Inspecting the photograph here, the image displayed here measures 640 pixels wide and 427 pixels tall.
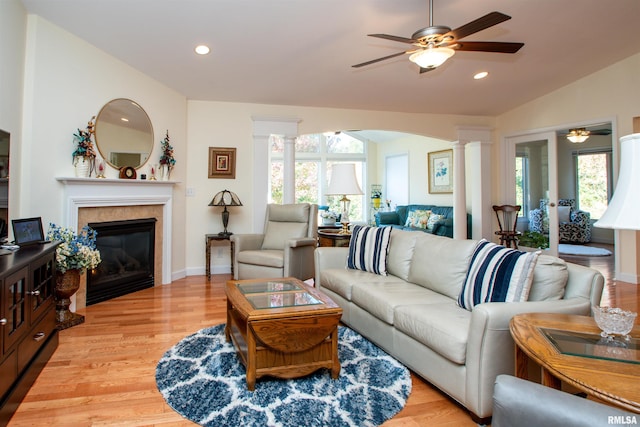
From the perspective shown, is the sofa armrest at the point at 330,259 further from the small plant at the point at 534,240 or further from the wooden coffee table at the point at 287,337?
the small plant at the point at 534,240

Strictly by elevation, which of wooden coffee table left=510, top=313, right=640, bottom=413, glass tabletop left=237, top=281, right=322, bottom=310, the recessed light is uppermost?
the recessed light

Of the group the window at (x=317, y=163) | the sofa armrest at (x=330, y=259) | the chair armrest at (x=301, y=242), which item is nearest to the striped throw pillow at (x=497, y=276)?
the sofa armrest at (x=330, y=259)

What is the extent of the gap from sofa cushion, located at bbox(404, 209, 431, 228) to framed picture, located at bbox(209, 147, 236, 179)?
3.68 metres

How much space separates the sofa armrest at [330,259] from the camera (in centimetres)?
342

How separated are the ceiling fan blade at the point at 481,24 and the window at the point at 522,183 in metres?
4.20

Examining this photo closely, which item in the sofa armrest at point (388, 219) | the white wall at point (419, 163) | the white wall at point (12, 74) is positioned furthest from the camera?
the sofa armrest at point (388, 219)

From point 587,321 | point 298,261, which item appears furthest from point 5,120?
point 587,321

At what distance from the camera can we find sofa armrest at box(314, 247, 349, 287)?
135 inches

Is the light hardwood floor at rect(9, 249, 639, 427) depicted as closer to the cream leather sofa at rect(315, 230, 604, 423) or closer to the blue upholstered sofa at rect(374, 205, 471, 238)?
the cream leather sofa at rect(315, 230, 604, 423)

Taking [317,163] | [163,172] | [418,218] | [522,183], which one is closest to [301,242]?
[163,172]

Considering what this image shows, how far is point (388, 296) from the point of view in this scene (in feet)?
7.98

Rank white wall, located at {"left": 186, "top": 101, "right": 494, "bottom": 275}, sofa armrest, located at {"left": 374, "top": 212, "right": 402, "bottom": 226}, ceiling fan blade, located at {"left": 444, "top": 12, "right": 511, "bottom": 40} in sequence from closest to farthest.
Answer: ceiling fan blade, located at {"left": 444, "top": 12, "right": 511, "bottom": 40} < white wall, located at {"left": 186, "top": 101, "right": 494, "bottom": 275} < sofa armrest, located at {"left": 374, "top": 212, "right": 402, "bottom": 226}

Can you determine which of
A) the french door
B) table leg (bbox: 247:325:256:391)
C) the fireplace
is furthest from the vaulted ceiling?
table leg (bbox: 247:325:256:391)

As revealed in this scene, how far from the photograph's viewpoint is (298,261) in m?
4.27
